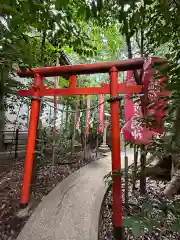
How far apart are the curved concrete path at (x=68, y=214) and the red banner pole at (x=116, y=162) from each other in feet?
0.99

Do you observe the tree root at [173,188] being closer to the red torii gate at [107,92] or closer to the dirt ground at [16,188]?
the red torii gate at [107,92]

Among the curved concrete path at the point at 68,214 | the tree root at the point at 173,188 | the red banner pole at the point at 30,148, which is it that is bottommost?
the curved concrete path at the point at 68,214

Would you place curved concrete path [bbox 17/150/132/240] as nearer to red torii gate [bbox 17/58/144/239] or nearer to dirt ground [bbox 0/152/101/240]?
dirt ground [bbox 0/152/101/240]

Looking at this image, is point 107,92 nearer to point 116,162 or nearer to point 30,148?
point 116,162

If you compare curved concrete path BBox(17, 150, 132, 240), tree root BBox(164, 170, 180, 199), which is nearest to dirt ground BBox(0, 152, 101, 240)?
curved concrete path BBox(17, 150, 132, 240)

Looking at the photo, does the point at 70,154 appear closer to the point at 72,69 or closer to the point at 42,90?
the point at 42,90

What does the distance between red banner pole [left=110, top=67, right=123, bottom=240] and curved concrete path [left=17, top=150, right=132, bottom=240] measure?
301 mm

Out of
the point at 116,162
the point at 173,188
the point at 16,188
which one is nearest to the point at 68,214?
the point at 116,162

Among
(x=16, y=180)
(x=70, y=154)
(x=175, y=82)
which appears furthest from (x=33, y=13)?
(x=70, y=154)

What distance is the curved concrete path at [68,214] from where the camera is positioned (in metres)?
2.15

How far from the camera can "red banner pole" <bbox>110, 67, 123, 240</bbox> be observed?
224 cm

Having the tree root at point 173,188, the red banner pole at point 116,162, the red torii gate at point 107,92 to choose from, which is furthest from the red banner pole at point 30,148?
the tree root at point 173,188

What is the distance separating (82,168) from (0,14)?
164 inches

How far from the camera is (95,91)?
291 centimetres
